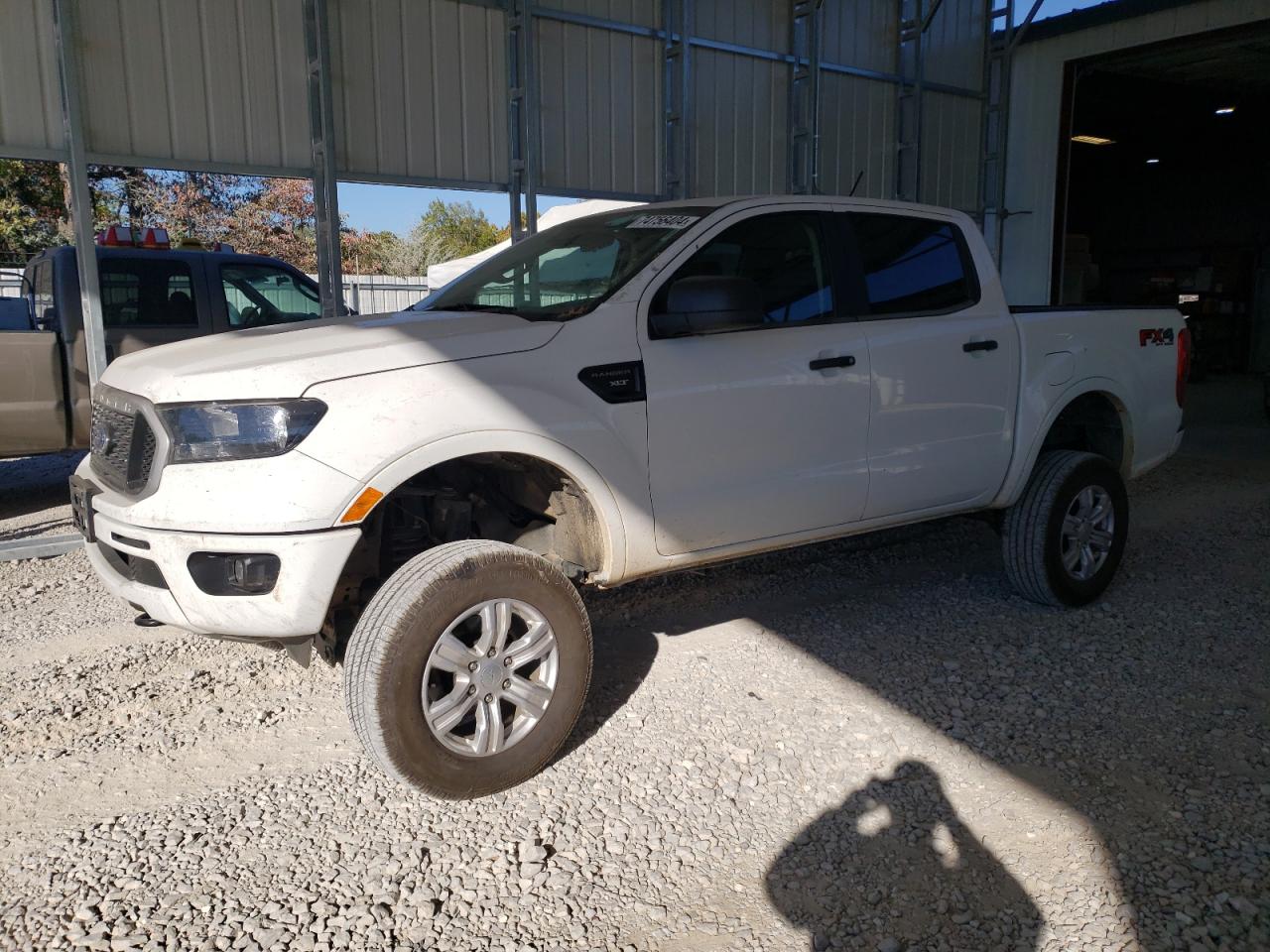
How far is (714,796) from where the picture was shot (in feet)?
10.8

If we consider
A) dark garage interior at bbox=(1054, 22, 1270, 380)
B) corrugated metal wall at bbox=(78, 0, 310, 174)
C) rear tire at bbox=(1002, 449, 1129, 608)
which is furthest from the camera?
dark garage interior at bbox=(1054, 22, 1270, 380)

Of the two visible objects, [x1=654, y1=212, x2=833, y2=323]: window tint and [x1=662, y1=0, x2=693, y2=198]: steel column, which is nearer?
[x1=654, y1=212, x2=833, y2=323]: window tint

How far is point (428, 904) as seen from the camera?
274 centimetres

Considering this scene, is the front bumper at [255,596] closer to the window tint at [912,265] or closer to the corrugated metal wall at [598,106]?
the window tint at [912,265]

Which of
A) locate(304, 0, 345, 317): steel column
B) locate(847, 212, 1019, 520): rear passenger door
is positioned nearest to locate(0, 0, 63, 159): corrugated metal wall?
locate(304, 0, 345, 317): steel column

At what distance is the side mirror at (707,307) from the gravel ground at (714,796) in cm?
149

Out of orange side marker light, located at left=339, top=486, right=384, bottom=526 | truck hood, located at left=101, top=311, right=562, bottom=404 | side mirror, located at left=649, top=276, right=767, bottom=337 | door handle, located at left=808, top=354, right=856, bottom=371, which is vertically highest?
side mirror, located at left=649, top=276, right=767, bottom=337

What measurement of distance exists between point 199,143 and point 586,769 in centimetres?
567

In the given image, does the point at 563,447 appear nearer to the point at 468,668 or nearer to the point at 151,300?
the point at 468,668

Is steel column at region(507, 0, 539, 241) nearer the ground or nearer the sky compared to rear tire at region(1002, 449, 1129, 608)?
nearer the sky

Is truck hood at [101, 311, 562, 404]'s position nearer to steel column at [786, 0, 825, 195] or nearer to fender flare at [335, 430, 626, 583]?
fender flare at [335, 430, 626, 583]

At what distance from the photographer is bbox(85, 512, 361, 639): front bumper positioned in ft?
9.78

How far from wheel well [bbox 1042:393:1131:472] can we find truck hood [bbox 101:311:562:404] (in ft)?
10.5

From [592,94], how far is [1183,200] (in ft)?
65.6
